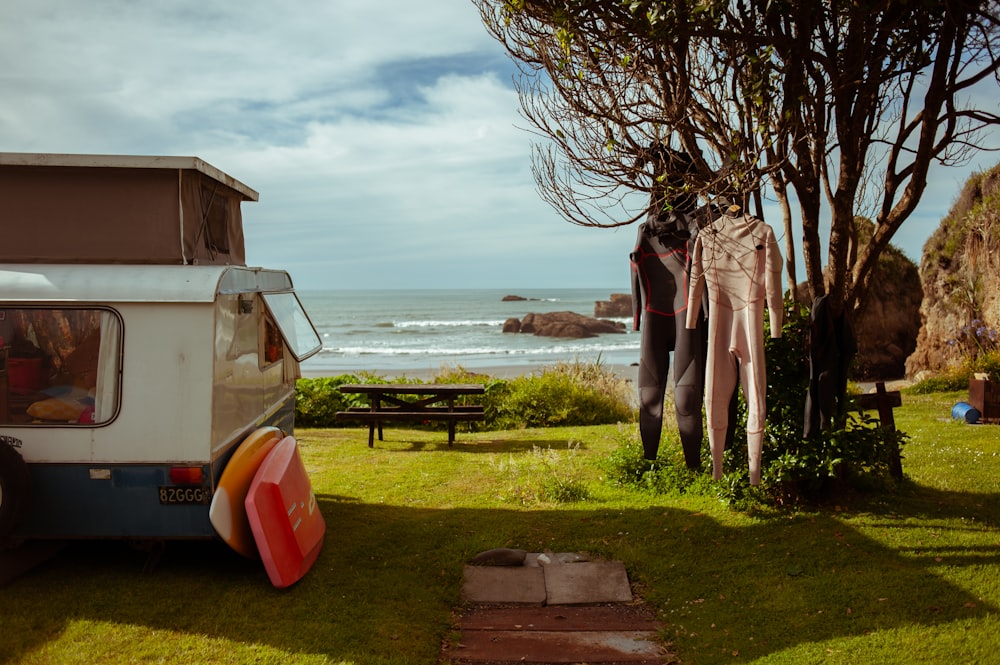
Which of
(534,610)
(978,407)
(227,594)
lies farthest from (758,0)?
(978,407)

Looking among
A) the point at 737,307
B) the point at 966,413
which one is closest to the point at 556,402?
the point at 966,413

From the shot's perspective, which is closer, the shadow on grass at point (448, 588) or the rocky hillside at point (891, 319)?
the shadow on grass at point (448, 588)

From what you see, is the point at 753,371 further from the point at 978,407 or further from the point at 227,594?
the point at 978,407

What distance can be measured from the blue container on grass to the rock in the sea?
3393 cm

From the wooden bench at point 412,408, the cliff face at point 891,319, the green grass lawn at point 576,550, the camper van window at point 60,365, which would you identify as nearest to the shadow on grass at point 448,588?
the green grass lawn at point 576,550

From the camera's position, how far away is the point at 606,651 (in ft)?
17.1

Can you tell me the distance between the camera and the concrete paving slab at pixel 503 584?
20.1 ft

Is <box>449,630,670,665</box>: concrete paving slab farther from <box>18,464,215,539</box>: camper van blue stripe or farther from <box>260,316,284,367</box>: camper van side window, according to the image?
<box>260,316,284,367</box>: camper van side window

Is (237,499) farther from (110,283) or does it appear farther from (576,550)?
(576,550)

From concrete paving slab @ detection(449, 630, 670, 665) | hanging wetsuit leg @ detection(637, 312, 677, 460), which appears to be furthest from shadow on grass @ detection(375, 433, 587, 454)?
concrete paving slab @ detection(449, 630, 670, 665)

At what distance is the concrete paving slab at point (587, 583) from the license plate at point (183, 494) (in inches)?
105

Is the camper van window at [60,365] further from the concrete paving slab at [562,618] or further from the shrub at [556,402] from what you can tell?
the shrub at [556,402]

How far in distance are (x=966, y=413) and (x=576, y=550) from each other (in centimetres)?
820

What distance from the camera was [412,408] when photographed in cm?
1254
